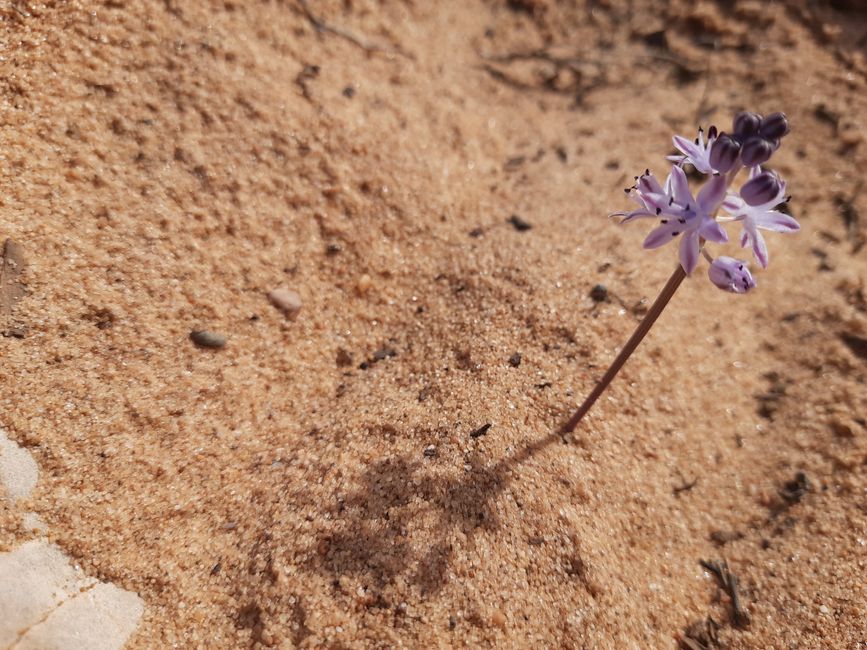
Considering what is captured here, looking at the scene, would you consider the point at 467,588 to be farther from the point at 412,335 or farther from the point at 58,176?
the point at 58,176

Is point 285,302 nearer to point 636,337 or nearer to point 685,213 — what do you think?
point 636,337

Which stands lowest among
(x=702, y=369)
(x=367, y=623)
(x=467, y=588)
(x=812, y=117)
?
(x=367, y=623)

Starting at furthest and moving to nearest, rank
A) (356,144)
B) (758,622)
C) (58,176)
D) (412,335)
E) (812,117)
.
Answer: (812,117) → (356,144) → (412,335) → (58,176) → (758,622)

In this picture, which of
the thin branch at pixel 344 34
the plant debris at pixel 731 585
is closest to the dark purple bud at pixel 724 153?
the plant debris at pixel 731 585

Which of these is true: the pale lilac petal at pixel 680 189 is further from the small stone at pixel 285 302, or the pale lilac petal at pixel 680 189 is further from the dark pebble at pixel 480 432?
the small stone at pixel 285 302

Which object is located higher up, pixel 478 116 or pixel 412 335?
pixel 478 116

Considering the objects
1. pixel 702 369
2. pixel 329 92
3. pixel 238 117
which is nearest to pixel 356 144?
pixel 329 92

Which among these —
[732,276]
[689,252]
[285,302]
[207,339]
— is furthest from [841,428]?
[207,339]
